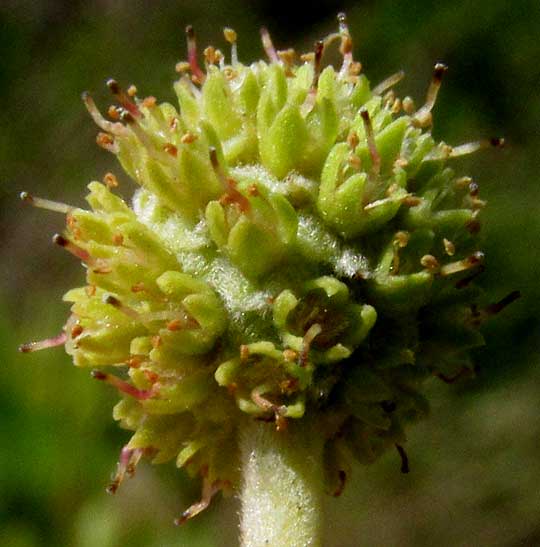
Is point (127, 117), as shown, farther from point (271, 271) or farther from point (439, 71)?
point (439, 71)

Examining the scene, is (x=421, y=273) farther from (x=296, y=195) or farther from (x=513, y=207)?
(x=513, y=207)

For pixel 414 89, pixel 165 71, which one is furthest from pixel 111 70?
pixel 414 89

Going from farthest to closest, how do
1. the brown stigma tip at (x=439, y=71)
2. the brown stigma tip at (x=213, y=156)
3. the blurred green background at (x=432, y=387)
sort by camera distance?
the blurred green background at (x=432, y=387), the brown stigma tip at (x=439, y=71), the brown stigma tip at (x=213, y=156)

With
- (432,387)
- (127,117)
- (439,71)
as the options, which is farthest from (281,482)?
(432,387)

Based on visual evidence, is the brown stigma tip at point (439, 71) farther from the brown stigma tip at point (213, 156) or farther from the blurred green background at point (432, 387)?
the blurred green background at point (432, 387)

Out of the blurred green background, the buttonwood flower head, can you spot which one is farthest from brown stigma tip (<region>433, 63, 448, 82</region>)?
the blurred green background

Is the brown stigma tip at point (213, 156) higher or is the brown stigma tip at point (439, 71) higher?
the brown stigma tip at point (213, 156)

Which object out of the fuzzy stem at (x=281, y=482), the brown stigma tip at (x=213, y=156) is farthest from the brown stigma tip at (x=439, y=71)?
the fuzzy stem at (x=281, y=482)
